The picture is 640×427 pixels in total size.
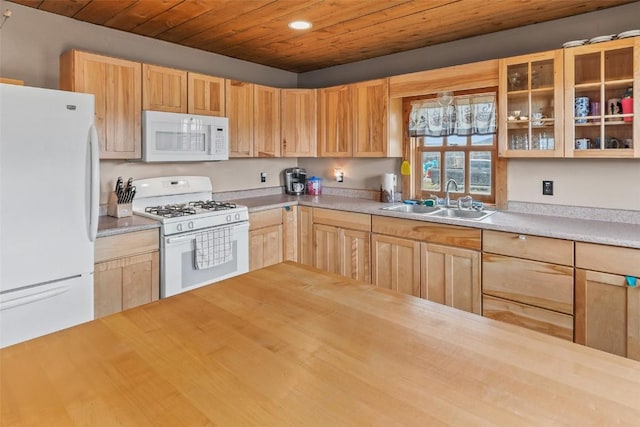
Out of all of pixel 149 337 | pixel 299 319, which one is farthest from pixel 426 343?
pixel 149 337

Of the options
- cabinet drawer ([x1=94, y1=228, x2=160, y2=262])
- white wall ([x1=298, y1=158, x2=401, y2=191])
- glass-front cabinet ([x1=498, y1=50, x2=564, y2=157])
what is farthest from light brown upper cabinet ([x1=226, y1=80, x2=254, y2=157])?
glass-front cabinet ([x1=498, y1=50, x2=564, y2=157])

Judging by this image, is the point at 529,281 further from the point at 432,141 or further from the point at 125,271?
the point at 125,271

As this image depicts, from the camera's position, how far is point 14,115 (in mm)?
1965

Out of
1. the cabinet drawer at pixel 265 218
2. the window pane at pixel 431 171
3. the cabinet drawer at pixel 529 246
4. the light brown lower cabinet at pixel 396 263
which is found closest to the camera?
the cabinet drawer at pixel 529 246

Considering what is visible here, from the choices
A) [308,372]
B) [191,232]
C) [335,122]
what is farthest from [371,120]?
[308,372]

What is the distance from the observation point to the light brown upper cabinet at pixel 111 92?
266cm

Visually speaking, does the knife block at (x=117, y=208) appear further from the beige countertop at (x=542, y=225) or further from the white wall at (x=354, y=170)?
the white wall at (x=354, y=170)

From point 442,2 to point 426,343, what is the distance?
7.63 ft

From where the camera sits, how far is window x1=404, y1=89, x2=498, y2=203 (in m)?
3.18

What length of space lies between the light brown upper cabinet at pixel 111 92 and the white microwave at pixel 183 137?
84mm

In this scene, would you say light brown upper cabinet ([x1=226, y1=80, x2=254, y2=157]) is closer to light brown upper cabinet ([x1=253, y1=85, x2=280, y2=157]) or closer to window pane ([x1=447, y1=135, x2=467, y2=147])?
light brown upper cabinet ([x1=253, y1=85, x2=280, y2=157])

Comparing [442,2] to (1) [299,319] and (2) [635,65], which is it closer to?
(2) [635,65]

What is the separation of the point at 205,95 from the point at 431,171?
214 cm

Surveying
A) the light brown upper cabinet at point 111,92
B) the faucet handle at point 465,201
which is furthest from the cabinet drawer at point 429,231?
the light brown upper cabinet at point 111,92
